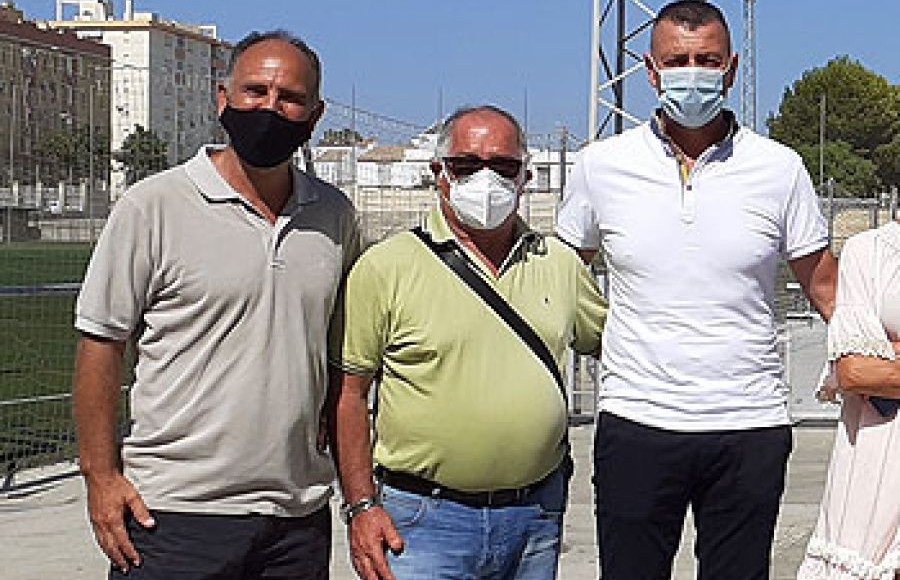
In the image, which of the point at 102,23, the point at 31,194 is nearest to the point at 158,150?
the point at 31,194

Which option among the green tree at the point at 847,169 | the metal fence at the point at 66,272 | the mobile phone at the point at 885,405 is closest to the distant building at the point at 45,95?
the metal fence at the point at 66,272

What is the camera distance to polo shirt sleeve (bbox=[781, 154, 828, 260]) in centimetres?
416

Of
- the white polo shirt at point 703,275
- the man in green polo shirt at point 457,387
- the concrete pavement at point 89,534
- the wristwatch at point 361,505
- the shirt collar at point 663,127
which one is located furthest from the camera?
the concrete pavement at point 89,534

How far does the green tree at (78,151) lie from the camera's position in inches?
400

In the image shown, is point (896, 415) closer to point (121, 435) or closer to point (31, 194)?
point (121, 435)

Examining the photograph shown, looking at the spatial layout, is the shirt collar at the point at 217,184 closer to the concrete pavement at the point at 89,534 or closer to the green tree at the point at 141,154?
the concrete pavement at the point at 89,534

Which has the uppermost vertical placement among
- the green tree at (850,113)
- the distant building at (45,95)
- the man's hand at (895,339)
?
the green tree at (850,113)

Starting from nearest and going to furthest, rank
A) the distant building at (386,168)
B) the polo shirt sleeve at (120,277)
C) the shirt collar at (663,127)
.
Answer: the polo shirt sleeve at (120,277) → the shirt collar at (663,127) → the distant building at (386,168)

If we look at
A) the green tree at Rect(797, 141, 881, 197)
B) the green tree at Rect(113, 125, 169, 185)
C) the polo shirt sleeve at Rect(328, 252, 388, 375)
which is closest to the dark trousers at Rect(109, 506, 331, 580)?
the polo shirt sleeve at Rect(328, 252, 388, 375)

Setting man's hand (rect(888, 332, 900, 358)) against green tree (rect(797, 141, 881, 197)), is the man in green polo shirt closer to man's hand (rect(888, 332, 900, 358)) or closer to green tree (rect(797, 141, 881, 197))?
man's hand (rect(888, 332, 900, 358))

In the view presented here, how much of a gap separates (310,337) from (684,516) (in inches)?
51.3

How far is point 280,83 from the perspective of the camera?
3734mm

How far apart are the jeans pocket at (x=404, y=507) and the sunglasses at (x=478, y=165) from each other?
87 cm

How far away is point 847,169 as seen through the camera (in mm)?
58438
